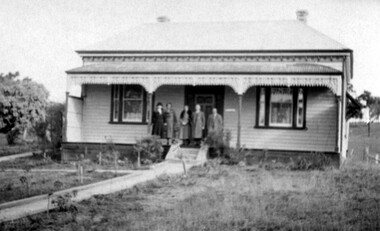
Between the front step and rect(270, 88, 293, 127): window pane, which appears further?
rect(270, 88, 293, 127): window pane

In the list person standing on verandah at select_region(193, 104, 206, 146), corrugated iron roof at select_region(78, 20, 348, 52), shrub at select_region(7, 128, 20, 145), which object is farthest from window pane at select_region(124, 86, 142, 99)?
shrub at select_region(7, 128, 20, 145)

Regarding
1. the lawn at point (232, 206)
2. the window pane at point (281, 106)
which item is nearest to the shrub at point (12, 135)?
the window pane at point (281, 106)

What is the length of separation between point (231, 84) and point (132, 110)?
5.12 m

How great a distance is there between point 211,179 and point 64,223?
6326 millimetres

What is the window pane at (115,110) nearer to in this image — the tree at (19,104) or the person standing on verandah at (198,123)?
the person standing on verandah at (198,123)

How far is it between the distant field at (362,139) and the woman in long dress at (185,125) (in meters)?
11.9

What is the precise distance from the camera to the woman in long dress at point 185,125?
2072 centimetres

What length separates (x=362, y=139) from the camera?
40312 millimetres

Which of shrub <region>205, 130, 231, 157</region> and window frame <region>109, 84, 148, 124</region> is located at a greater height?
window frame <region>109, 84, 148, 124</region>

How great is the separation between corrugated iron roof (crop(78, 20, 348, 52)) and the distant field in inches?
374

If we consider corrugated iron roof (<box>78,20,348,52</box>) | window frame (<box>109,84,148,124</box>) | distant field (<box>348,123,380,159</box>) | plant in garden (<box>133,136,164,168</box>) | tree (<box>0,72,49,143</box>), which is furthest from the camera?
distant field (<box>348,123,380,159</box>)

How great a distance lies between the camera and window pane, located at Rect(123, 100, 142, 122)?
2241cm

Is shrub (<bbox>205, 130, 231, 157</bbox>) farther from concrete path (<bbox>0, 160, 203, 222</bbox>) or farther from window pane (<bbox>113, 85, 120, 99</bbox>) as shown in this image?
window pane (<bbox>113, 85, 120, 99</bbox>)

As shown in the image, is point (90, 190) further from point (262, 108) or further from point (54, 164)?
point (262, 108)
